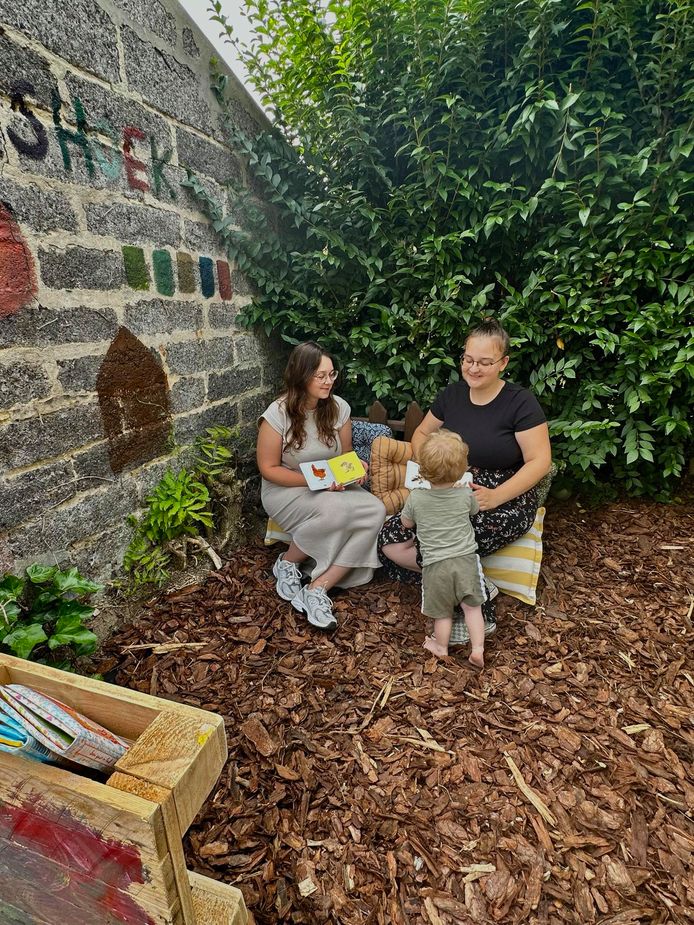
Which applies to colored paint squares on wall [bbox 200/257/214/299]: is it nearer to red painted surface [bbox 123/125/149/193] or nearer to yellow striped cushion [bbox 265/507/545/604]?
red painted surface [bbox 123/125/149/193]

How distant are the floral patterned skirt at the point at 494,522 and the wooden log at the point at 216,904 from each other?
1753mm

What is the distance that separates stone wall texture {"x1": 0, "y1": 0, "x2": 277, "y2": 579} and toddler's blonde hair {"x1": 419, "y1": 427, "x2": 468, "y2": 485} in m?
1.57

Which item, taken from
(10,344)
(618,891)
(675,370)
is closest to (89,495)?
(10,344)

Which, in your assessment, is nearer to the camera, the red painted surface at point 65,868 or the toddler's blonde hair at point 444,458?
the red painted surface at point 65,868

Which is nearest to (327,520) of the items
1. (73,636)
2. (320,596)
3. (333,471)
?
(333,471)

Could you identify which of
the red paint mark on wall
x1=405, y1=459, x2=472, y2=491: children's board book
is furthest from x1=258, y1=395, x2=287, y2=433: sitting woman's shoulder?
the red paint mark on wall

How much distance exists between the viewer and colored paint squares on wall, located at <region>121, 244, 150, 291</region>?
2.45 metres

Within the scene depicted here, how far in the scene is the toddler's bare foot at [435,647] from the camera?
2.45 metres

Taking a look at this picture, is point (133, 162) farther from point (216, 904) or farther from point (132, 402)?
point (216, 904)

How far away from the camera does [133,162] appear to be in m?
2.44

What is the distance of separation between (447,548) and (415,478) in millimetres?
485

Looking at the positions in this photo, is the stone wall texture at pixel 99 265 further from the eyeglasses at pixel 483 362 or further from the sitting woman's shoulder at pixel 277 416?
the eyeglasses at pixel 483 362

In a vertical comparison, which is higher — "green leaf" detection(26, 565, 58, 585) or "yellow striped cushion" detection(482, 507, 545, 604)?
"green leaf" detection(26, 565, 58, 585)

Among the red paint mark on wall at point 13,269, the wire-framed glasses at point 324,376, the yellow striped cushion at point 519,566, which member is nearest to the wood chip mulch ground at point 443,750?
the yellow striped cushion at point 519,566
